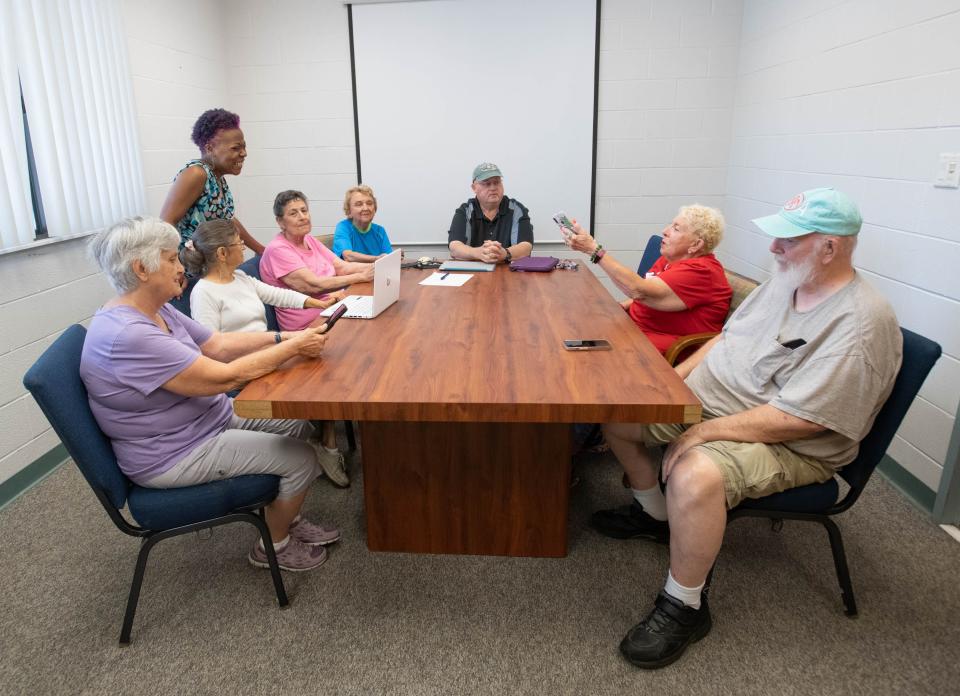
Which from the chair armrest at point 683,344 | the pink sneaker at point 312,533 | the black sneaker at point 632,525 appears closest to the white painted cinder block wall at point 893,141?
the chair armrest at point 683,344

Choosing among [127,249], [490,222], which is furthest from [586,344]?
[490,222]

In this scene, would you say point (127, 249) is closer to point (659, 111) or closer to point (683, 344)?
point (683, 344)

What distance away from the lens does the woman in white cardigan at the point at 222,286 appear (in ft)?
7.36

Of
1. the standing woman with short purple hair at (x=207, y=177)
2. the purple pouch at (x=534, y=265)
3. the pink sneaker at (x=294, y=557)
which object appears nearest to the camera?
the pink sneaker at (x=294, y=557)

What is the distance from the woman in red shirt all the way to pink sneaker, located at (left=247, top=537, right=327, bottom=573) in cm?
146

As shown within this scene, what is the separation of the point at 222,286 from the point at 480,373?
1.19 metres

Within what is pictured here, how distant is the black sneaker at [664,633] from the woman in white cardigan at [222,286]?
144 cm

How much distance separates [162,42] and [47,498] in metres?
2.66

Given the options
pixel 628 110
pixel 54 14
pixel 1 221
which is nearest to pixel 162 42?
pixel 54 14

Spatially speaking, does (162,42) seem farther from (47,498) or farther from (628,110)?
(628,110)

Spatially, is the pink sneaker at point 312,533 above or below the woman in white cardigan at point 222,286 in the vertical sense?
below

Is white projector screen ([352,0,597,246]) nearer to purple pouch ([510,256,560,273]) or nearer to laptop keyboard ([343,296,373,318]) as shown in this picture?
purple pouch ([510,256,560,273])

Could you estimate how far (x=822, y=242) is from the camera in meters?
1.64

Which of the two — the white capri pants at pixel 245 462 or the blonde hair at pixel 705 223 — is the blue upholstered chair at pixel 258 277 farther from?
the blonde hair at pixel 705 223
